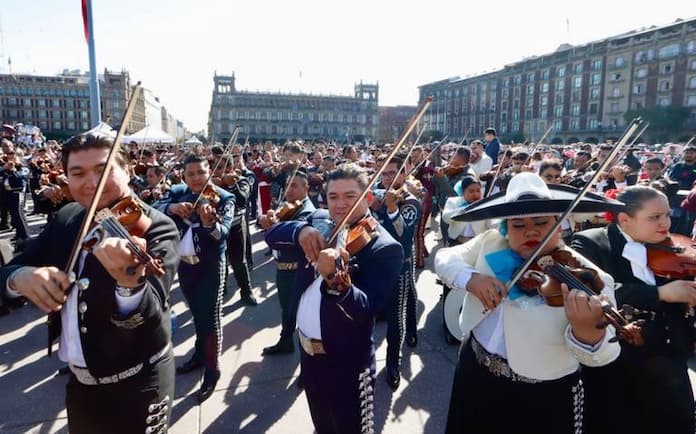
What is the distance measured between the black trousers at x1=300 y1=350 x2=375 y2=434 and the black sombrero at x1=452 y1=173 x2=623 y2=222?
102 centimetres

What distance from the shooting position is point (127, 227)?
6.48 ft

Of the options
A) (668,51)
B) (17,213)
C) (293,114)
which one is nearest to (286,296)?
(17,213)

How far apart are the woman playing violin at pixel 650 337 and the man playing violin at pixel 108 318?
2468mm

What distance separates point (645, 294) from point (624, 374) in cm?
51

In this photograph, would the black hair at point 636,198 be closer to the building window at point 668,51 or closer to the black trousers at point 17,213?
the black trousers at point 17,213

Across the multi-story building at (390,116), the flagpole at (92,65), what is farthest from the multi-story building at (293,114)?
the flagpole at (92,65)

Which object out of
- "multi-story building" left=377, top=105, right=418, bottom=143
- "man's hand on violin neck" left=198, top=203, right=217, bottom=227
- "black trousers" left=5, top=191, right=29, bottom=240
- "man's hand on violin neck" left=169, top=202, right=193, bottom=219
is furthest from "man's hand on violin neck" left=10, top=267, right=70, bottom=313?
"multi-story building" left=377, top=105, right=418, bottom=143

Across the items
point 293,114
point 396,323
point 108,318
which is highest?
point 293,114

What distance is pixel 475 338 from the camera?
2.33 m

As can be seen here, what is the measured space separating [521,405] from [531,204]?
992 millimetres

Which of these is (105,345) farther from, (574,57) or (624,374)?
(574,57)

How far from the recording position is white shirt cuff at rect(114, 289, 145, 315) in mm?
1765

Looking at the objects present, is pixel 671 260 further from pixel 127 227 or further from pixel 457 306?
pixel 127 227

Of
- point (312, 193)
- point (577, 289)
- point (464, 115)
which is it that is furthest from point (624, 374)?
point (464, 115)
